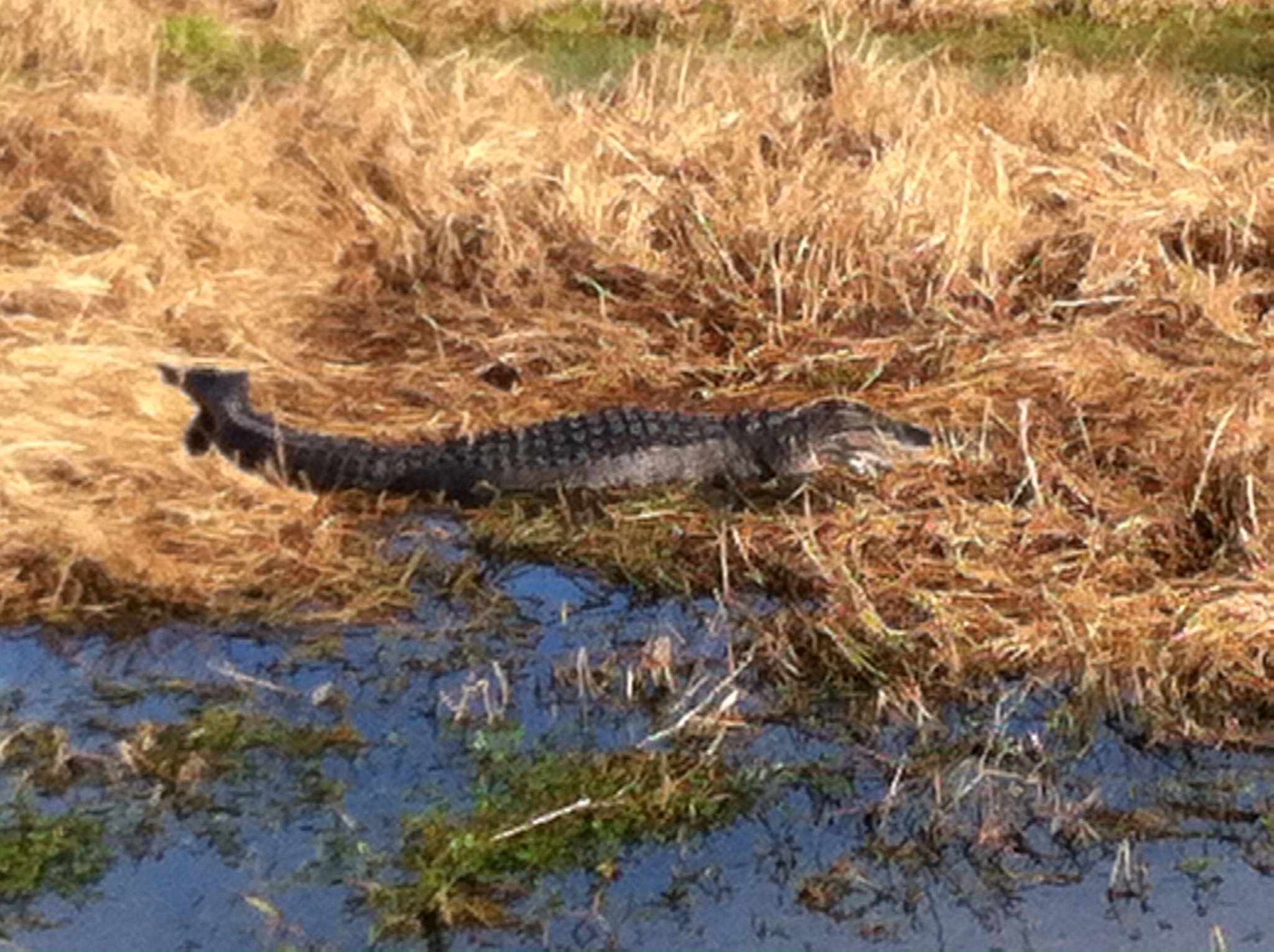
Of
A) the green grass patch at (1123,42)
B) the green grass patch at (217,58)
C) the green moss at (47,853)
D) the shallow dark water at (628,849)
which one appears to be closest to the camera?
the shallow dark water at (628,849)

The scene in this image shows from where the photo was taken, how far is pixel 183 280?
7676mm

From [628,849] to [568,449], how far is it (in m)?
2.22

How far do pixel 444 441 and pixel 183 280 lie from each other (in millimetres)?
1674

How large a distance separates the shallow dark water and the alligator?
982 millimetres

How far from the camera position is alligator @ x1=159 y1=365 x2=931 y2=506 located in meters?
6.21

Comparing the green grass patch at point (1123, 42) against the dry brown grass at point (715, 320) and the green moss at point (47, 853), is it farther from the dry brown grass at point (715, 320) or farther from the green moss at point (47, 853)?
the green moss at point (47, 853)

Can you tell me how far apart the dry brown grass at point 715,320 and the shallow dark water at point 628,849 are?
0.28 m

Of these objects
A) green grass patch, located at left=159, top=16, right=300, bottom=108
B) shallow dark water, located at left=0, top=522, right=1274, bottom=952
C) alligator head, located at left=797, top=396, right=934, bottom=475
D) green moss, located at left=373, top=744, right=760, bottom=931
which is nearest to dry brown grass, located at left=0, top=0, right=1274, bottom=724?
alligator head, located at left=797, top=396, right=934, bottom=475

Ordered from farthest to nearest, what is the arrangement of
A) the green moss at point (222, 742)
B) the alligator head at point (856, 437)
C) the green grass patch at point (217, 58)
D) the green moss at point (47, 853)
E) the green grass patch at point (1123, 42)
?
1. the green grass patch at point (1123, 42)
2. the green grass patch at point (217, 58)
3. the alligator head at point (856, 437)
4. the green moss at point (222, 742)
5. the green moss at point (47, 853)

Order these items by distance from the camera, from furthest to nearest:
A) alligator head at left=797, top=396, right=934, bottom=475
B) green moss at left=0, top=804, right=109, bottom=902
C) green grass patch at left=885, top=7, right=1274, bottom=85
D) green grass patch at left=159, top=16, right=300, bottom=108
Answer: green grass patch at left=885, top=7, right=1274, bottom=85 → green grass patch at left=159, top=16, right=300, bottom=108 → alligator head at left=797, top=396, right=934, bottom=475 → green moss at left=0, top=804, right=109, bottom=902

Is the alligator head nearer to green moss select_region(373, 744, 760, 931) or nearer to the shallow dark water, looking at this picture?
the shallow dark water

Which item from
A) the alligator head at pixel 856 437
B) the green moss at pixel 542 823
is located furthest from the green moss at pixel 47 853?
the alligator head at pixel 856 437

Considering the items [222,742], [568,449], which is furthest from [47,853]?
[568,449]

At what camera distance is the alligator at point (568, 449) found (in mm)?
6211
